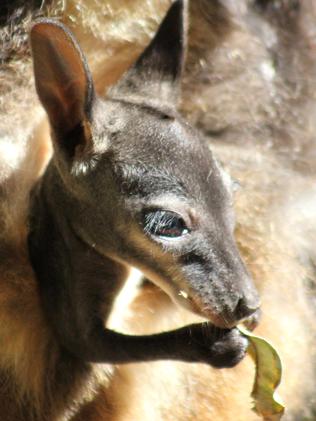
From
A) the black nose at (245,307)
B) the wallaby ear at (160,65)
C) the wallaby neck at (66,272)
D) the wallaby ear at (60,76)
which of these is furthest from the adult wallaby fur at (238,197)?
the black nose at (245,307)

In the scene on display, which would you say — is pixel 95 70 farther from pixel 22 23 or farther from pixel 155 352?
pixel 155 352

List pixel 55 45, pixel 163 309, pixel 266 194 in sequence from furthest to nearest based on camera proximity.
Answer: pixel 266 194, pixel 163 309, pixel 55 45

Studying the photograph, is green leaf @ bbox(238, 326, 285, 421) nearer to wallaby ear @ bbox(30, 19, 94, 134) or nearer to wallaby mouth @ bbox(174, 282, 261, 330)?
wallaby mouth @ bbox(174, 282, 261, 330)

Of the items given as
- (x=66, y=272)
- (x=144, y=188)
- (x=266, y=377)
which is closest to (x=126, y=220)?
(x=144, y=188)

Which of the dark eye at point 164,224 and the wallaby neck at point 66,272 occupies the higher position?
the dark eye at point 164,224

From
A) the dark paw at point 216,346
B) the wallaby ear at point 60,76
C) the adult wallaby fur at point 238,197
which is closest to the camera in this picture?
the wallaby ear at point 60,76

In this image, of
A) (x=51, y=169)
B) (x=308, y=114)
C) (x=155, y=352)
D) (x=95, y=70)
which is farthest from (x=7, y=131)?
(x=308, y=114)

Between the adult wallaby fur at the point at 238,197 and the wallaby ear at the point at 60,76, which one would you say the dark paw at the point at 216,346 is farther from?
the wallaby ear at the point at 60,76
